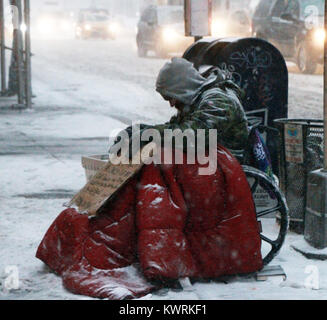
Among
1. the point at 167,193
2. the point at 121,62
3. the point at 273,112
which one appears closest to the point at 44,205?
the point at 273,112

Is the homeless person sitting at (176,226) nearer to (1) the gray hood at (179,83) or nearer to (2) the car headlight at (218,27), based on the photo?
(1) the gray hood at (179,83)

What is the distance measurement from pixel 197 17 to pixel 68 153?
2.32 m

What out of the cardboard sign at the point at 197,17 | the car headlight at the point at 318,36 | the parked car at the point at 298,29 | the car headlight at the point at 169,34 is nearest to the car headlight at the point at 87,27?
the car headlight at the point at 169,34

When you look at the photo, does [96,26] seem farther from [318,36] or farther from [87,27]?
[318,36]

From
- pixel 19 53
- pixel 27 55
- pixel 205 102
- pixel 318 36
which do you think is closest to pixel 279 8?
pixel 318 36

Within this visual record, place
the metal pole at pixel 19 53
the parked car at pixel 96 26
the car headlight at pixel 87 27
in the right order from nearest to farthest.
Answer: the metal pole at pixel 19 53
the parked car at pixel 96 26
the car headlight at pixel 87 27

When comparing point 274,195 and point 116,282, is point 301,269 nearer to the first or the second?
point 274,195

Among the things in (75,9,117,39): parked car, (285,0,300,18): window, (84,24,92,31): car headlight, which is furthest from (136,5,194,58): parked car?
(84,24,92,31): car headlight

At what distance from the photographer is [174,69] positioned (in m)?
5.36

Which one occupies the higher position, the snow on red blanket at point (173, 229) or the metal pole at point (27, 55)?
the metal pole at point (27, 55)

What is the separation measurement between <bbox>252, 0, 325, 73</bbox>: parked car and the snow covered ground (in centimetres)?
51

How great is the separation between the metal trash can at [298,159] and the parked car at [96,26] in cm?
3999

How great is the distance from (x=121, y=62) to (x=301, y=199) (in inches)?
834

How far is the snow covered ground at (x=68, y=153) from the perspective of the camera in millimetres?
5066
